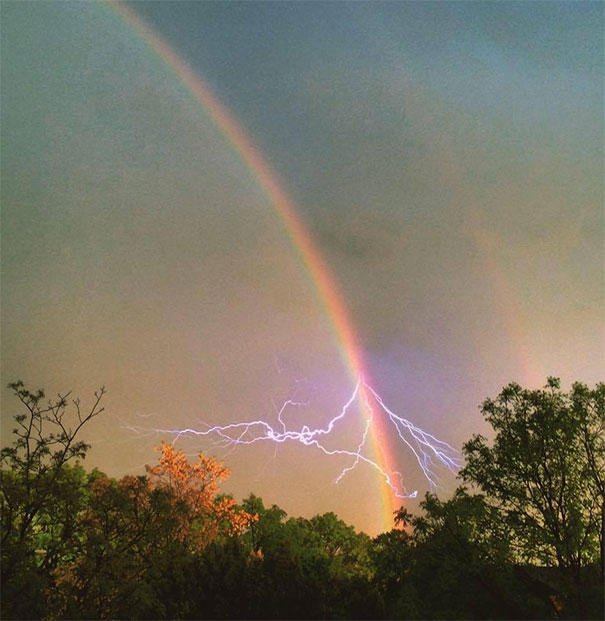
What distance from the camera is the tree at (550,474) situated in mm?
15258

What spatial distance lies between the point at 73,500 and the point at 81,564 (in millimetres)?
1846

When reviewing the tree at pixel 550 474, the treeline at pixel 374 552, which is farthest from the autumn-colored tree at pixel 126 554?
the tree at pixel 550 474

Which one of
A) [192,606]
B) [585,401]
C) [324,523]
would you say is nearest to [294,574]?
[192,606]

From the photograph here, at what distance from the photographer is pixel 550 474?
16.1m

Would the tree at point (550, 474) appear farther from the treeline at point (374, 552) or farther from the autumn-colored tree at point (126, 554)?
the autumn-colored tree at point (126, 554)

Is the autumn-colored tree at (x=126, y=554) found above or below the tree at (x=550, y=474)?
below

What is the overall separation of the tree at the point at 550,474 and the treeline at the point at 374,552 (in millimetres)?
Answer: 37

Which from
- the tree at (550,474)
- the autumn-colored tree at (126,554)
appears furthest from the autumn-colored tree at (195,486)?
the tree at (550,474)

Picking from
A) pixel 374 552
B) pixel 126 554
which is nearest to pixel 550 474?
pixel 374 552

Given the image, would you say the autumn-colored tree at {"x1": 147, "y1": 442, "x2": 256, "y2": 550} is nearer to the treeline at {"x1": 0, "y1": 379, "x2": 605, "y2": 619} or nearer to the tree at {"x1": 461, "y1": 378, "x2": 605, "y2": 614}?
the treeline at {"x1": 0, "y1": 379, "x2": 605, "y2": 619}

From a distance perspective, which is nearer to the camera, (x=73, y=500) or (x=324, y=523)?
(x=73, y=500)

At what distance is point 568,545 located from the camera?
14.8 metres

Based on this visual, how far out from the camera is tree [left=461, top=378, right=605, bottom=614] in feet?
50.1

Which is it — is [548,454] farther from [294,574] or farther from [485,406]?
[294,574]
